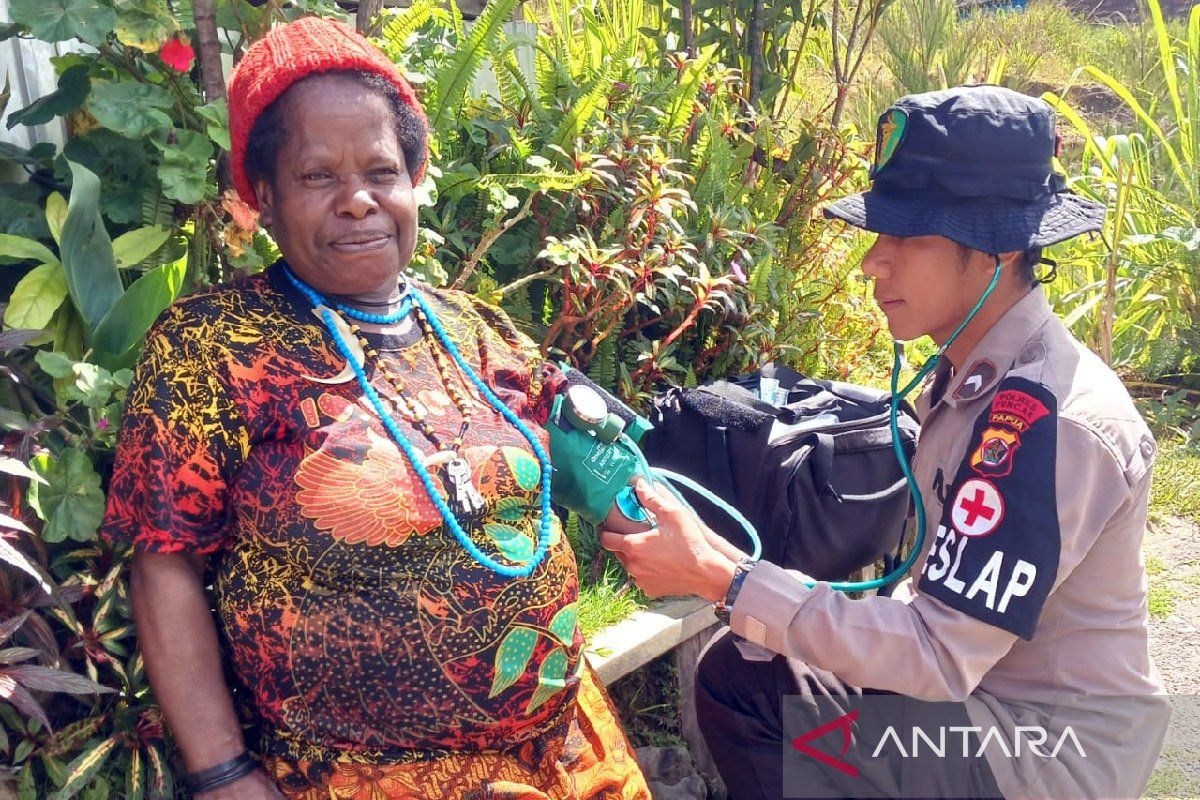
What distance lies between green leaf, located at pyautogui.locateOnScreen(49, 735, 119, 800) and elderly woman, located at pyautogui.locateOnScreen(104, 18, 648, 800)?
0.56 feet

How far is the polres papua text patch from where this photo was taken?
1.86 m

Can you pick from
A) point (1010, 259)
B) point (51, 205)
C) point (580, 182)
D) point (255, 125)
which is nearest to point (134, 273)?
point (51, 205)

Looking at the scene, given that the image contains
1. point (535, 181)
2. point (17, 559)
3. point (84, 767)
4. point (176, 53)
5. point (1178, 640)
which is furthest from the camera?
point (1178, 640)

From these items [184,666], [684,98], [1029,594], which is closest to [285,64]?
[184,666]

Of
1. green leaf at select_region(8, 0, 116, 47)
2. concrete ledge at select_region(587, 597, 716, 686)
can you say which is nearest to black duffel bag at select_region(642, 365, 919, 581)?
concrete ledge at select_region(587, 597, 716, 686)

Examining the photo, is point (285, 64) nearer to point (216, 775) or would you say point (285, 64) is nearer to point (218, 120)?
point (218, 120)

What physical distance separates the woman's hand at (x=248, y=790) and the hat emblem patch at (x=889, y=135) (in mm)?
1617

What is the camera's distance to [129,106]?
2309mm

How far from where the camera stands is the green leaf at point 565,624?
2.16 metres

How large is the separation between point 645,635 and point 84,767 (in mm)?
1613

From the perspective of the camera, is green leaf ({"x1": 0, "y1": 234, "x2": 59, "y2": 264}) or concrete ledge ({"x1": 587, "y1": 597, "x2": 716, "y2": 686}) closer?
green leaf ({"x1": 0, "y1": 234, "x2": 59, "y2": 264})

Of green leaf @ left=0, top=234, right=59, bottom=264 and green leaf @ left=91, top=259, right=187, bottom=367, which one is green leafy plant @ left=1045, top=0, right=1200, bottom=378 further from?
green leaf @ left=0, top=234, right=59, bottom=264

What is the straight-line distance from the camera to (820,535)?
9.81 ft

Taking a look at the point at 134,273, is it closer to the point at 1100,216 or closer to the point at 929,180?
the point at 929,180
